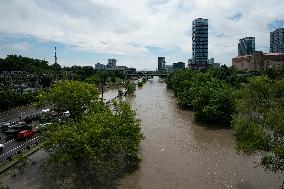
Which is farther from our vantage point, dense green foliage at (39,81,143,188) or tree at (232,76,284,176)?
dense green foliage at (39,81,143,188)

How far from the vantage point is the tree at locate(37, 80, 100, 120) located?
35.1m

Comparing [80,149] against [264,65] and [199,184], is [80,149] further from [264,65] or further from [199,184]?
[264,65]

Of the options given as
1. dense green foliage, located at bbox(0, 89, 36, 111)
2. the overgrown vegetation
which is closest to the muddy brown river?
the overgrown vegetation

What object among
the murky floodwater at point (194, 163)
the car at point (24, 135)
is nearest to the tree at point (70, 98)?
the car at point (24, 135)

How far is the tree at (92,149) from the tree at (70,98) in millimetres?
5067

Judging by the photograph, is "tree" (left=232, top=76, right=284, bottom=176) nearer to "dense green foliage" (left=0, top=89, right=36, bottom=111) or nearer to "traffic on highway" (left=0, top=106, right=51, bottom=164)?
"traffic on highway" (left=0, top=106, right=51, bottom=164)

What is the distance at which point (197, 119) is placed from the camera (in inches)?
2279

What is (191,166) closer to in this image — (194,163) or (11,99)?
(194,163)

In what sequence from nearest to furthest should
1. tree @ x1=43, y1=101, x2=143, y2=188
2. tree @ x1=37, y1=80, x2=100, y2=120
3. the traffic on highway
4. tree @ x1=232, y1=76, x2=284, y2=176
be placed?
tree @ x1=232, y1=76, x2=284, y2=176, tree @ x1=43, y1=101, x2=143, y2=188, tree @ x1=37, y1=80, x2=100, y2=120, the traffic on highway

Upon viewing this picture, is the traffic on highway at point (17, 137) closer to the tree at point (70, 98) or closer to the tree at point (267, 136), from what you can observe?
the tree at point (70, 98)

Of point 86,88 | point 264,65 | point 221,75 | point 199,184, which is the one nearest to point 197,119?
point 86,88

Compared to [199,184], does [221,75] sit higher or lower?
higher

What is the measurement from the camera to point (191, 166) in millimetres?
33469

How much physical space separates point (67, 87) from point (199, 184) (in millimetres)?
15426
